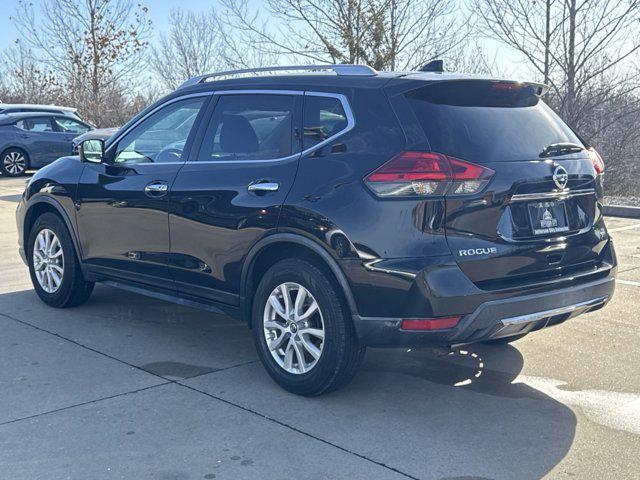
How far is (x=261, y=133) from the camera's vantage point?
4977 mm

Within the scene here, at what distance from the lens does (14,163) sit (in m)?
19.2

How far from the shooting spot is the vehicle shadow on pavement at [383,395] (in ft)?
12.8

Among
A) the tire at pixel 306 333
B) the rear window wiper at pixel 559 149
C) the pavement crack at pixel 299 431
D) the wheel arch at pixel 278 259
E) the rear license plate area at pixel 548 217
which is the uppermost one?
the rear window wiper at pixel 559 149

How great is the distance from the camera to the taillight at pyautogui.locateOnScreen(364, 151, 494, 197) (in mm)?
4121

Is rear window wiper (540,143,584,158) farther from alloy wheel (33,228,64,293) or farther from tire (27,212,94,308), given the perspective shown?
alloy wheel (33,228,64,293)

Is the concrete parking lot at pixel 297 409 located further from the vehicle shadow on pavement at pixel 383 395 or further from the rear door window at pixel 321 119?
the rear door window at pixel 321 119

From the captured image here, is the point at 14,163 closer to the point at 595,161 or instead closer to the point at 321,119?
the point at 321,119

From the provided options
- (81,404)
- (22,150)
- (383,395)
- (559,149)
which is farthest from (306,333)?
(22,150)

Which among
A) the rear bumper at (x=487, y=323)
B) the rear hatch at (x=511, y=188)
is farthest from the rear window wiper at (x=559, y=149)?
the rear bumper at (x=487, y=323)

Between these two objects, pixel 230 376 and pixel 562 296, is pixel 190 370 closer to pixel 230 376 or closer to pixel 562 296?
pixel 230 376

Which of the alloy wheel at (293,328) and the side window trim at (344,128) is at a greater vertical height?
the side window trim at (344,128)

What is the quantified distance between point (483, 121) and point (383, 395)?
1.62 metres

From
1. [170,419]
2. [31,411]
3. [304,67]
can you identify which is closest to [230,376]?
[170,419]

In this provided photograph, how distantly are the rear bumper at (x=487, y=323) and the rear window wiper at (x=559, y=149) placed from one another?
2.44 feet
